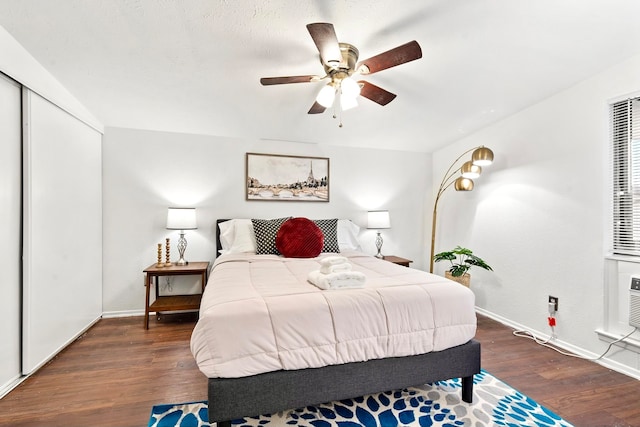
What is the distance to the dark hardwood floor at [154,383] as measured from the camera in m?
1.76

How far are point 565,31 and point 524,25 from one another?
1.03 feet

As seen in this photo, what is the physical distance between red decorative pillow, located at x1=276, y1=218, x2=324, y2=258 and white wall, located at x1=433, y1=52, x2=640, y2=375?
2.10 meters

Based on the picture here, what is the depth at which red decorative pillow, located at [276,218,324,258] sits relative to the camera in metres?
3.07

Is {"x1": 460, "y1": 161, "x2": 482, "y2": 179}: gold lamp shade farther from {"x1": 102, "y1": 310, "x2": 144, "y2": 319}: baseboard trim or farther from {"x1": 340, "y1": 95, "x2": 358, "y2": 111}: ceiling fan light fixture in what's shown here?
{"x1": 102, "y1": 310, "x2": 144, "y2": 319}: baseboard trim

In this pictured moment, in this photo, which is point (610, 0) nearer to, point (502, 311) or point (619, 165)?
point (619, 165)

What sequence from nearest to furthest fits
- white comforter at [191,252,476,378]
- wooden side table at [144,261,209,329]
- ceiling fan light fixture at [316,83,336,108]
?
white comforter at [191,252,476,378], ceiling fan light fixture at [316,83,336,108], wooden side table at [144,261,209,329]

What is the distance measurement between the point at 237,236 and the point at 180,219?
2.12 ft

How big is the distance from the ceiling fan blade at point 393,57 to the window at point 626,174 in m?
1.94

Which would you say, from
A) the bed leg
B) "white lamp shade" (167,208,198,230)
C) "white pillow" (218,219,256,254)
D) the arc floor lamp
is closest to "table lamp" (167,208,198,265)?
"white lamp shade" (167,208,198,230)

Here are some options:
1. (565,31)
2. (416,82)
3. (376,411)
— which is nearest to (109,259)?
(376,411)

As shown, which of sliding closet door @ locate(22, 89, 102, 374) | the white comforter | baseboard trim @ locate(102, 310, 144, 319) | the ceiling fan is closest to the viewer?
the white comforter

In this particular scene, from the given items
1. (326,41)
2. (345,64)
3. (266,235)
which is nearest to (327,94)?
(345,64)

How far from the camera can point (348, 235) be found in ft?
12.7

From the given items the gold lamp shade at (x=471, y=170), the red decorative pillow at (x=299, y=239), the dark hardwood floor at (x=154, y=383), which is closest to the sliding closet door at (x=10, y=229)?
the dark hardwood floor at (x=154, y=383)
